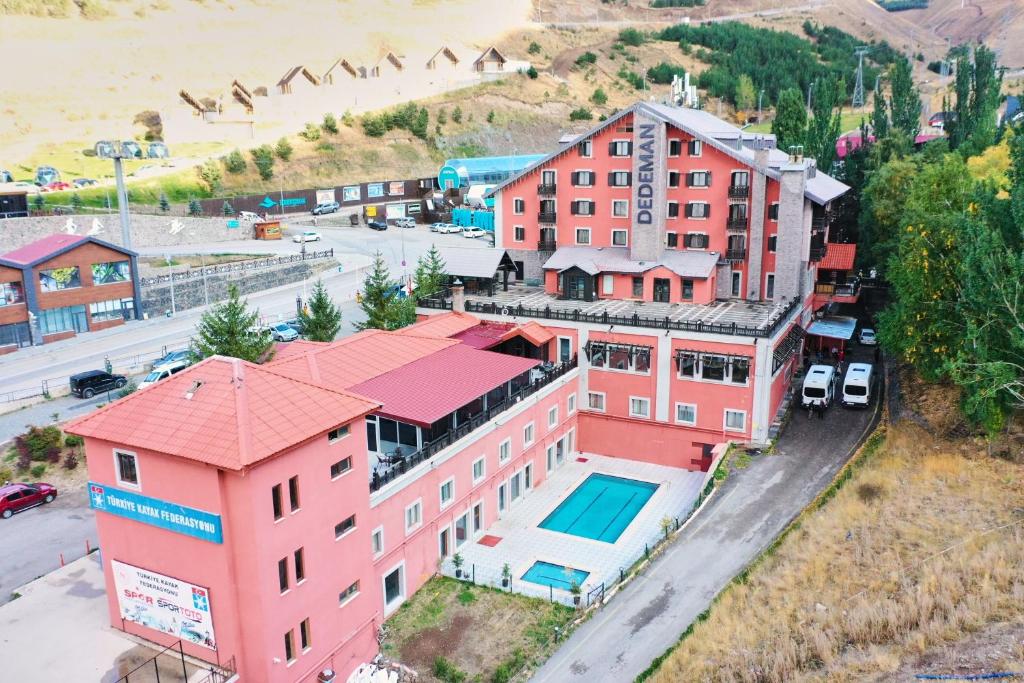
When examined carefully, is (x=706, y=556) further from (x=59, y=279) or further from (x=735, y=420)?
(x=59, y=279)

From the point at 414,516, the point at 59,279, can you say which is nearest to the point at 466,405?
the point at 414,516

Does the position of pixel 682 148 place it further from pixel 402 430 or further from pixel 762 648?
pixel 762 648

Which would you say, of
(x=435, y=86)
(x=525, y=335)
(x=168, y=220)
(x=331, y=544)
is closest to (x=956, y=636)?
(x=331, y=544)

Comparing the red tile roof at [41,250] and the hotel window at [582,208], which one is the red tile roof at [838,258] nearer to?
the hotel window at [582,208]

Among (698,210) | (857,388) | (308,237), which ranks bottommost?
(857,388)

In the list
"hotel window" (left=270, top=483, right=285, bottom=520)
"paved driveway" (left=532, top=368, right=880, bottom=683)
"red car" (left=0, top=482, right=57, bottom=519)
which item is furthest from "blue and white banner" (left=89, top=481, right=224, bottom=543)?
"red car" (left=0, top=482, right=57, bottom=519)

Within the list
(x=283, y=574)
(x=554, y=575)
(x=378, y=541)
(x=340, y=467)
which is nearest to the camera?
(x=283, y=574)
